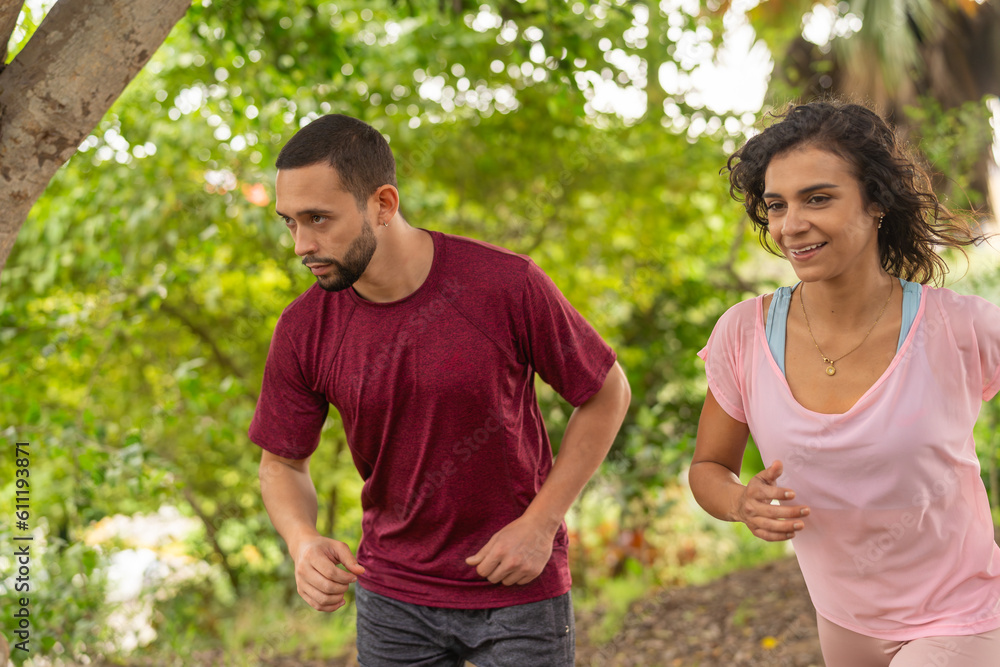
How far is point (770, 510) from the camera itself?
1764 millimetres

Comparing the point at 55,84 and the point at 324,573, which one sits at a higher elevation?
the point at 55,84

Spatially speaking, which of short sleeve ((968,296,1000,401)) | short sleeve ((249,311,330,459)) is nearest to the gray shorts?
short sleeve ((249,311,330,459))

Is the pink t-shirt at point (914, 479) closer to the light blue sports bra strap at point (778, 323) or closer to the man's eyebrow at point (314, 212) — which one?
the light blue sports bra strap at point (778, 323)

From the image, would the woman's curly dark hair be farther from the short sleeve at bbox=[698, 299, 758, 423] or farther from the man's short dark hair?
the man's short dark hair

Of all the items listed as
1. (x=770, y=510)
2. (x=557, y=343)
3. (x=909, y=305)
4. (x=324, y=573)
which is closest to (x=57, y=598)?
(x=324, y=573)

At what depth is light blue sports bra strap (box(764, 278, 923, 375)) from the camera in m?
1.83

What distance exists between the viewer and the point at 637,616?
484cm

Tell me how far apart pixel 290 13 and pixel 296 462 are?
2517mm

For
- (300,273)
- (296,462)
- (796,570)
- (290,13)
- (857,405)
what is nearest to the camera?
(857,405)

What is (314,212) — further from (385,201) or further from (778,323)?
(778,323)

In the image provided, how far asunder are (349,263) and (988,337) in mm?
1413

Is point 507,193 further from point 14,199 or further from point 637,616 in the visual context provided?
point 14,199

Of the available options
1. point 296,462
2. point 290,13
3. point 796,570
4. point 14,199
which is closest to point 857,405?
point 296,462

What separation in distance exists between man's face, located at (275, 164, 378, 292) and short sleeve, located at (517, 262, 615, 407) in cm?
43
